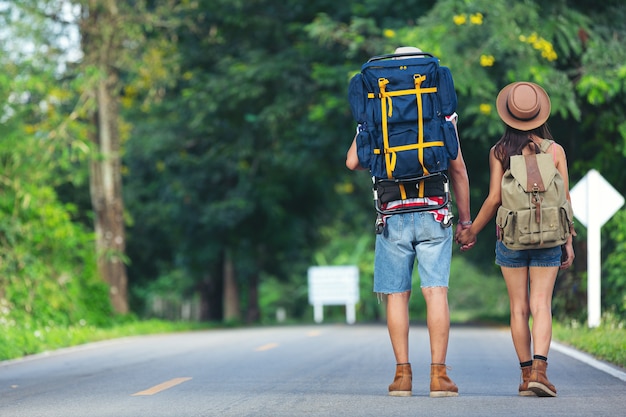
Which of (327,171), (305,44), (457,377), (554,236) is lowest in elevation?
(457,377)

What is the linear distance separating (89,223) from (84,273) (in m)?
8.07

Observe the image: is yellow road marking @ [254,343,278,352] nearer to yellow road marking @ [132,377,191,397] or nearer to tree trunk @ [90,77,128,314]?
yellow road marking @ [132,377,191,397]

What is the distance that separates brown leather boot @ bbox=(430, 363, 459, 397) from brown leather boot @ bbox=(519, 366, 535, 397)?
426mm

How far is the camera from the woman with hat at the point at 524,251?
7.89 meters

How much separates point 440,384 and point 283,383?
1647 mm

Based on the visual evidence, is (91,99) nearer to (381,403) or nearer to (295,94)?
(295,94)

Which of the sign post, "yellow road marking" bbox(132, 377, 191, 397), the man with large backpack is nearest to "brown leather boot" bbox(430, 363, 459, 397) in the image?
the man with large backpack

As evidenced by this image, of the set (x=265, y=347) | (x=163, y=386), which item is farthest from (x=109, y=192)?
(x=163, y=386)

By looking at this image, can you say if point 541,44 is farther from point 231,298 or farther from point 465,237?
point 231,298

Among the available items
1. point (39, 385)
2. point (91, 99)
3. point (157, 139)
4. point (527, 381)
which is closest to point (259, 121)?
point (91, 99)

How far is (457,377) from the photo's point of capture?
952 cm

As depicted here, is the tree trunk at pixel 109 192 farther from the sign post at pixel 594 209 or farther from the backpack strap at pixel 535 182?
the backpack strap at pixel 535 182

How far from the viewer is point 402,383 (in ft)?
25.6

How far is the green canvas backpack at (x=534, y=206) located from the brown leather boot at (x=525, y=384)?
79 centimetres
